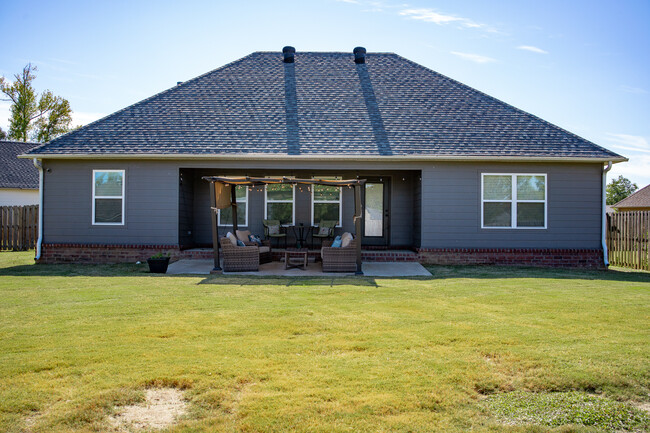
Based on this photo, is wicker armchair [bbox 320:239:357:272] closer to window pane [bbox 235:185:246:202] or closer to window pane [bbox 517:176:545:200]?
window pane [bbox 235:185:246:202]

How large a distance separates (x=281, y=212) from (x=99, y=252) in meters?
5.02

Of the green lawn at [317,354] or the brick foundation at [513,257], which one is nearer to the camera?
the green lawn at [317,354]

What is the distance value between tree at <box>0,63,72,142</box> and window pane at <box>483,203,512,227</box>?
34.0 metres

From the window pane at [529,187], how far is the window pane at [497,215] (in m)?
0.47

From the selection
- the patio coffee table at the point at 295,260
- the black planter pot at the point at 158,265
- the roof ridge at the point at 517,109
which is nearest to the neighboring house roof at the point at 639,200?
the roof ridge at the point at 517,109

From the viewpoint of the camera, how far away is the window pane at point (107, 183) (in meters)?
12.7

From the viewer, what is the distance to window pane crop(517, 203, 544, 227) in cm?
1254

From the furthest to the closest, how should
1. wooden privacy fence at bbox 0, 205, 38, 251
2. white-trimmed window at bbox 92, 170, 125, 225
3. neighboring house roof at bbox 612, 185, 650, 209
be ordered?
1. neighboring house roof at bbox 612, 185, 650, 209
2. wooden privacy fence at bbox 0, 205, 38, 251
3. white-trimmed window at bbox 92, 170, 125, 225

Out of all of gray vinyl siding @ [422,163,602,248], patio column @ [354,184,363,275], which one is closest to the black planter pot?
patio column @ [354,184,363,275]

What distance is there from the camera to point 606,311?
21.3 ft

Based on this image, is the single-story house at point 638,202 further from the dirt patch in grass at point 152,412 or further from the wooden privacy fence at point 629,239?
the dirt patch in grass at point 152,412

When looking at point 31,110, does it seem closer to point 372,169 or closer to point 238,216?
point 238,216

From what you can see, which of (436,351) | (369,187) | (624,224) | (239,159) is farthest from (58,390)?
(624,224)

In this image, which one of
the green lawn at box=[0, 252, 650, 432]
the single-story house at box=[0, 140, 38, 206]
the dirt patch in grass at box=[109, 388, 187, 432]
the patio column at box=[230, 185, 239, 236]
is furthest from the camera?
the single-story house at box=[0, 140, 38, 206]
